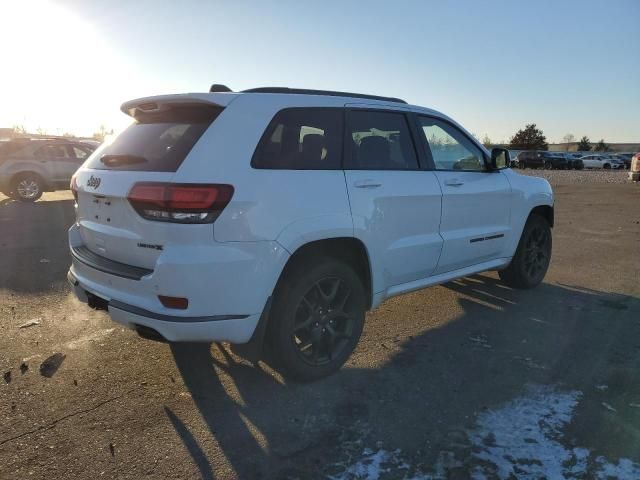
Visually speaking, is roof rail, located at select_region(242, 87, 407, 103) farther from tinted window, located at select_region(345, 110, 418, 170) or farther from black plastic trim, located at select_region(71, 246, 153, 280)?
black plastic trim, located at select_region(71, 246, 153, 280)

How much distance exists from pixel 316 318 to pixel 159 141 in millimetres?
1543

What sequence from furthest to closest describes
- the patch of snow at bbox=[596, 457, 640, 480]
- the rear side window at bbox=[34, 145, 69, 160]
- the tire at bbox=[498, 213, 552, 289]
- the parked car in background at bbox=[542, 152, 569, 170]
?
the parked car in background at bbox=[542, 152, 569, 170] → the rear side window at bbox=[34, 145, 69, 160] → the tire at bbox=[498, 213, 552, 289] → the patch of snow at bbox=[596, 457, 640, 480]

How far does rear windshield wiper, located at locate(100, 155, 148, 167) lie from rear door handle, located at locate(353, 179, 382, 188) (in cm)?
139

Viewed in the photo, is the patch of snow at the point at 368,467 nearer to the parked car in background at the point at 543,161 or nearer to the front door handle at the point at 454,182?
the front door handle at the point at 454,182

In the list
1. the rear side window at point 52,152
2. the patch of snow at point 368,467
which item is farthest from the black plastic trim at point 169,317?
the rear side window at point 52,152

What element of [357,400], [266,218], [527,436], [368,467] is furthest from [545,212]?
[368,467]

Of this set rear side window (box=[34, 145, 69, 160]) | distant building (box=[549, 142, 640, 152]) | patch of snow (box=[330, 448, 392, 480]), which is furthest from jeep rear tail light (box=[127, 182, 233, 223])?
distant building (box=[549, 142, 640, 152])

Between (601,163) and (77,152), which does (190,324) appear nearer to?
(77,152)

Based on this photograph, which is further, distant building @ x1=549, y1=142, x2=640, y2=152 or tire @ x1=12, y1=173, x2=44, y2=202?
distant building @ x1=549, y1=142, x2=640, y2=152

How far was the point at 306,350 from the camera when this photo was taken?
3488 mm

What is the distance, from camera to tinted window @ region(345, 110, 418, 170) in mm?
3680

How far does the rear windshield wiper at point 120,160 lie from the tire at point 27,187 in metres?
12.2

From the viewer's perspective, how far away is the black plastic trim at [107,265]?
2.96 meters

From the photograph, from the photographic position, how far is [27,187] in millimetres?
13703
